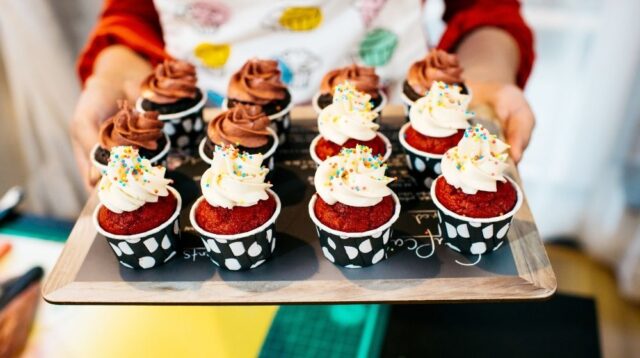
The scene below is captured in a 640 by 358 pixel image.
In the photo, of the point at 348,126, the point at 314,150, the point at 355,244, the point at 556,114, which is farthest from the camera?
the point at 556,114

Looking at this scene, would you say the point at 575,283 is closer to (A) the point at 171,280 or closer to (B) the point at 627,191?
(B) the point at 627,191

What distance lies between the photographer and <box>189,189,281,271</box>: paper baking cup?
154 centimetres

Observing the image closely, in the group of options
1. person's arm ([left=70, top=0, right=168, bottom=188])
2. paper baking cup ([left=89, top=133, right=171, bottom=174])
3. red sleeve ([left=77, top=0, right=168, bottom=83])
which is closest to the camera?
paper baking cup ([left=89, top=133, right=171, bottom=174])

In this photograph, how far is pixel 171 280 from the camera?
5.18ft

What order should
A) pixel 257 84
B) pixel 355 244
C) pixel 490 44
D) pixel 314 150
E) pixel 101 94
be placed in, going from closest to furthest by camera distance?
pixel 355 244, pixel 314 150, pixel 257 84, pixel 101 94, pixel 490 44

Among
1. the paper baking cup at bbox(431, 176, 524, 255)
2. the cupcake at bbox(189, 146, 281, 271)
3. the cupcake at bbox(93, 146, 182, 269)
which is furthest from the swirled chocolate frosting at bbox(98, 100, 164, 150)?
the paper baking cup at bbox(431, 176, 524, 255)

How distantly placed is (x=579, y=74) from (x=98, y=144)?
256 centimetres

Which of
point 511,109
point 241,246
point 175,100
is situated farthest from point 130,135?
point 511,109

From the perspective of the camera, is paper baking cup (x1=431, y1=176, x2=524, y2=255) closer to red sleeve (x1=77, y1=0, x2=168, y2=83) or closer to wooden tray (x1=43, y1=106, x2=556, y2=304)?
wooden tray (x1=43, y1=106, x2=556, y2=304)

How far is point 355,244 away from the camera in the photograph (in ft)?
5.01

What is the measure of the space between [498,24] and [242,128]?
121 centimetres

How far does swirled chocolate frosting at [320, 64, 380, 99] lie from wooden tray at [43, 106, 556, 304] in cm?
50

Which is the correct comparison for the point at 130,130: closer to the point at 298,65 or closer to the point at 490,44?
the point at 298,65

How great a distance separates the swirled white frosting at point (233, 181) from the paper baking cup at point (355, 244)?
173 millimetres
